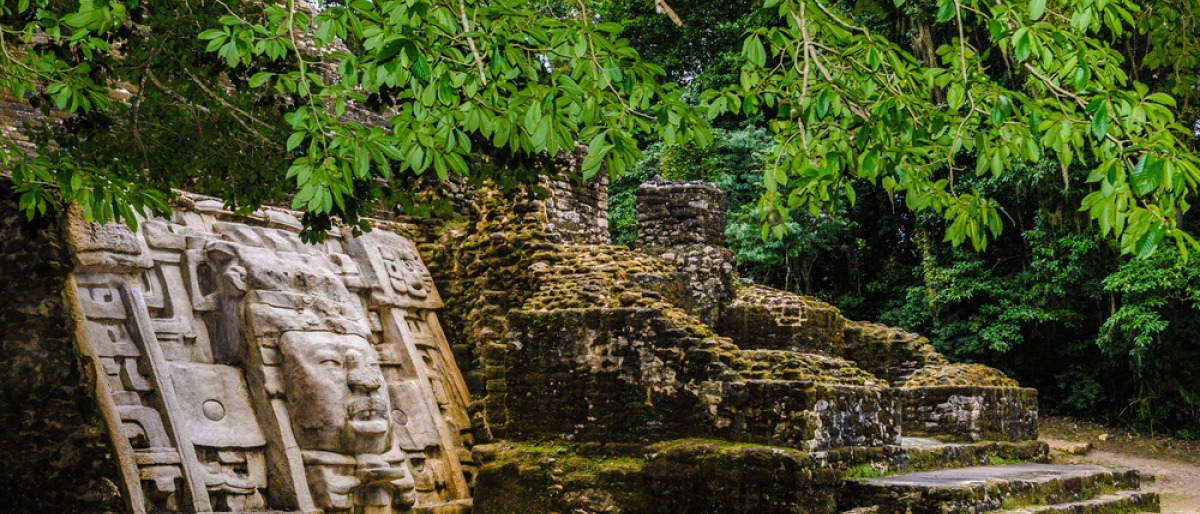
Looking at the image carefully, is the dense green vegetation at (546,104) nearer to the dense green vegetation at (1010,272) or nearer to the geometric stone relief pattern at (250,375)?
the geometric stone relief pattern at (250,375)

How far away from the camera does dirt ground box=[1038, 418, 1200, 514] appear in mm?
11953

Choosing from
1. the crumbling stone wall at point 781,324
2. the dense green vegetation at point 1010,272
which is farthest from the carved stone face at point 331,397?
the dense green vegetation at point 1010,272

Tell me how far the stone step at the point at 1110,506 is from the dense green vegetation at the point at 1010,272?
17.8 ft

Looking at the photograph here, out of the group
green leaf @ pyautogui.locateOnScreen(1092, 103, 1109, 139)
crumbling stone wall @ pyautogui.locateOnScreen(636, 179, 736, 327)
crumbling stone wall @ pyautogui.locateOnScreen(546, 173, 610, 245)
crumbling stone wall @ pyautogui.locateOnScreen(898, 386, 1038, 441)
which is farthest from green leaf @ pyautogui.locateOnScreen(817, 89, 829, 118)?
crumbling stone wall @ pyautogui.locateOnScreen(636, 179, 736, 327)

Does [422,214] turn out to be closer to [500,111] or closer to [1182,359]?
[500,111]

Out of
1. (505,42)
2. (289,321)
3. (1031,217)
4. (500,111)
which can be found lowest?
(289,321)

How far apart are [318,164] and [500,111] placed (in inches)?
25.3

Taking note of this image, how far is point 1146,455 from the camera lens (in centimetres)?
1486

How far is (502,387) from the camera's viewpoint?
933 centimetres

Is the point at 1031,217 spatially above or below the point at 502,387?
above

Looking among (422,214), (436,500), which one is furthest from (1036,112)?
(436,500)

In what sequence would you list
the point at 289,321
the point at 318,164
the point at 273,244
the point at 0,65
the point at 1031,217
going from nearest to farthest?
1. the point at 318,164
2. the point at 0,65
3. the point at 289,321
4. the point at 273,244
5. the point at 1031,217

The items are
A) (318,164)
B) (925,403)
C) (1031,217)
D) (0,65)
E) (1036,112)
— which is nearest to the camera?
(318,164)

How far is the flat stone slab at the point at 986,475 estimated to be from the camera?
7762 millimetres
